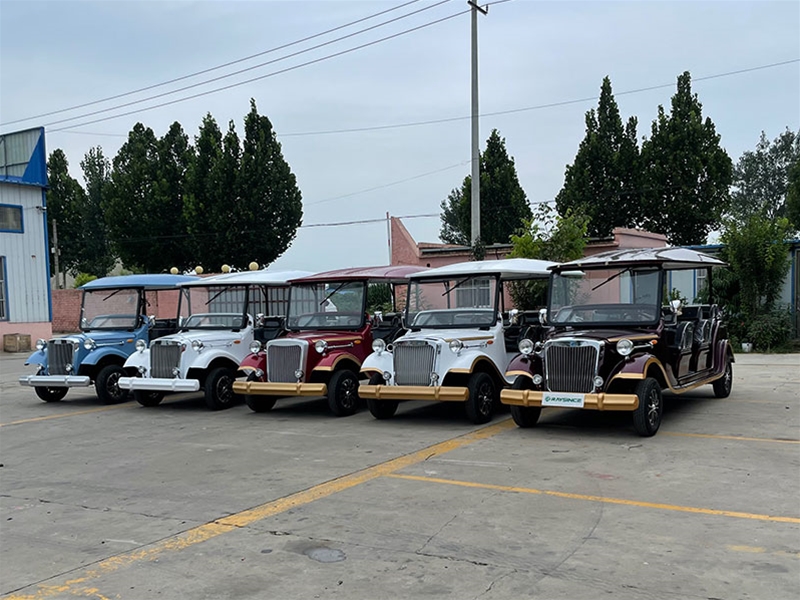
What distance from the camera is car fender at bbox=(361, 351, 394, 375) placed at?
10.8m

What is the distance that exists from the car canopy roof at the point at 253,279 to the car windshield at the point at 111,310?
1266 millimetres

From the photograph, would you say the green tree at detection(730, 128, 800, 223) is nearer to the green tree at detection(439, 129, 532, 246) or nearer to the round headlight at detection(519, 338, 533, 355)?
the green tree at detection(439, 129, 532, 246)

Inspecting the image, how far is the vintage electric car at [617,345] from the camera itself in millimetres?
9094

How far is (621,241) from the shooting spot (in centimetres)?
2242

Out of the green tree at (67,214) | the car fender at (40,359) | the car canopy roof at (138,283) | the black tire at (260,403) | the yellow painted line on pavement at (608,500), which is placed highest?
the green tree at (67,214)

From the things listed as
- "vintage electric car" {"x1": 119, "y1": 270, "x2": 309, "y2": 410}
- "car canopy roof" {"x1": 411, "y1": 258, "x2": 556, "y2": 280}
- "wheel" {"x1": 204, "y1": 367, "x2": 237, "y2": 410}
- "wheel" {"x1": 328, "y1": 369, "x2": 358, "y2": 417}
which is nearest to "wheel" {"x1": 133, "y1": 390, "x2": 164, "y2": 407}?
"vintage electric car" {"x1": 119, "y1": 270, "x2": 309, "y2": 410}

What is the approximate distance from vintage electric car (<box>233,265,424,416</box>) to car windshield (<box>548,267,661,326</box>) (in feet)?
8.67

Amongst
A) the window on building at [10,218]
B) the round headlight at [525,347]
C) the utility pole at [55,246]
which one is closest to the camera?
the round headlight at [525,347]

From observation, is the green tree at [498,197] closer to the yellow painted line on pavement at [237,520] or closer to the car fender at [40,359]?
the car fender at [40,359]

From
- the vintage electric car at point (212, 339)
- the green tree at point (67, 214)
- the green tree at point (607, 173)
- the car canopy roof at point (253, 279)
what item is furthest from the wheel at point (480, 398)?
the green tree at point (67, 214)

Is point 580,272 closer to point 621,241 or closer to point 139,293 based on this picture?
point 139,293

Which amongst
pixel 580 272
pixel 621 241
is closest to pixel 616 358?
pixel 580 272

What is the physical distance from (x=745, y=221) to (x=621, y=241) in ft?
10.9

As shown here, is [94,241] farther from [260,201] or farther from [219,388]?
[219,388]
